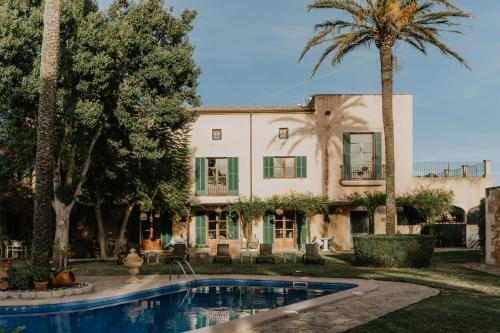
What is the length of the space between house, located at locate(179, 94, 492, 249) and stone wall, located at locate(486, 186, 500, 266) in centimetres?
859

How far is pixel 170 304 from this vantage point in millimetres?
12055

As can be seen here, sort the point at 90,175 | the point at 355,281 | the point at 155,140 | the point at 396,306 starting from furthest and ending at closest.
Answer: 1. the point at 90,175
2. the point at 155,140
3. the point at 355,281
4. the point at 396,306

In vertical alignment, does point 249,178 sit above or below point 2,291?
above

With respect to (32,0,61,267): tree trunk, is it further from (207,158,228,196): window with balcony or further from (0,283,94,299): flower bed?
(207,158,228,196): window with balcony

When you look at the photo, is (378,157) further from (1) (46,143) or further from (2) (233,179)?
(1) (46,143)

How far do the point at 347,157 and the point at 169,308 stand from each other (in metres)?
17.7

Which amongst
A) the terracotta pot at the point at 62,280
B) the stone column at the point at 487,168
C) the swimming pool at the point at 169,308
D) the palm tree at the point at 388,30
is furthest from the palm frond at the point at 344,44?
the stone column at the point at 487,168

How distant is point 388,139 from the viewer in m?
18.6

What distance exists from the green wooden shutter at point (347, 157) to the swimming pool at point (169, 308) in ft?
45.1

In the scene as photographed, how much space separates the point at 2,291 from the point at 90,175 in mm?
11288

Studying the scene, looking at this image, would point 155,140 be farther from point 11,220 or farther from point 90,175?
point 11,220

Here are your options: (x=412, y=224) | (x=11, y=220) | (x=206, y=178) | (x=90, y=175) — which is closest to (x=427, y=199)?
(x=412, y=224)

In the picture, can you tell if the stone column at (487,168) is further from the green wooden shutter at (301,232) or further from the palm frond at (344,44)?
the palm frond at (344,44)

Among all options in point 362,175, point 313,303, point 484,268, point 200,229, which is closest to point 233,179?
point 200,229
